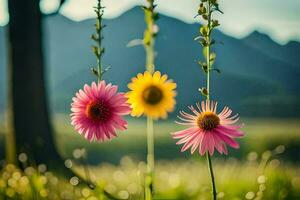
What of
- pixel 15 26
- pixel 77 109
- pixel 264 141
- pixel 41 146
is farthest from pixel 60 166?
pixel 77 109

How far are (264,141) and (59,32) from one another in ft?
83.2

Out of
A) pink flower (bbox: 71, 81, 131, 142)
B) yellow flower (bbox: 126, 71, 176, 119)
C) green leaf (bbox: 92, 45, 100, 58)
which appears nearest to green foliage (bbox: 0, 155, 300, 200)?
pink flower (bbox: 71, 81, 131, 142)

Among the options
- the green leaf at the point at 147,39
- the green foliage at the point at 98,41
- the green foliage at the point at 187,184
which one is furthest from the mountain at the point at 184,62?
the green leaf at the point at 147,39

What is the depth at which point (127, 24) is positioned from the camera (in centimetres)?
3294

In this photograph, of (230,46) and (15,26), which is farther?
(230,46)

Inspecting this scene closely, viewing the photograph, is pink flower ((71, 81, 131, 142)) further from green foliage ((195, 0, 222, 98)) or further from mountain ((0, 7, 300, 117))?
mountain ((0, 7, 300, 117))

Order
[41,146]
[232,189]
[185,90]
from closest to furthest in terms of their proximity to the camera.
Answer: [232,189] → [41,146] → [185,90]

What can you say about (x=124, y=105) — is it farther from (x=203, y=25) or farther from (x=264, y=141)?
(x=264, y=141)

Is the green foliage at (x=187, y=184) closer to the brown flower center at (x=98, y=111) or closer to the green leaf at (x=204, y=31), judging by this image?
the brown flower center at (x=98, y=111)

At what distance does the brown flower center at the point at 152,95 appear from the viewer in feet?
6.61

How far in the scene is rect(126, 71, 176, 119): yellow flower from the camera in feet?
6.49

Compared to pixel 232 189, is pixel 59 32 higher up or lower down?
higher up

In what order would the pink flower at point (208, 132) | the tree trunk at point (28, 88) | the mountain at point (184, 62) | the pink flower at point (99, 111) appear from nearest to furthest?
the pink flower at point (208, 132) < the pink flower at point (99, 111) < the tree trunk at point (28, 88) < the mountain at point (184, 62)

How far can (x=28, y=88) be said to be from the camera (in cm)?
704
